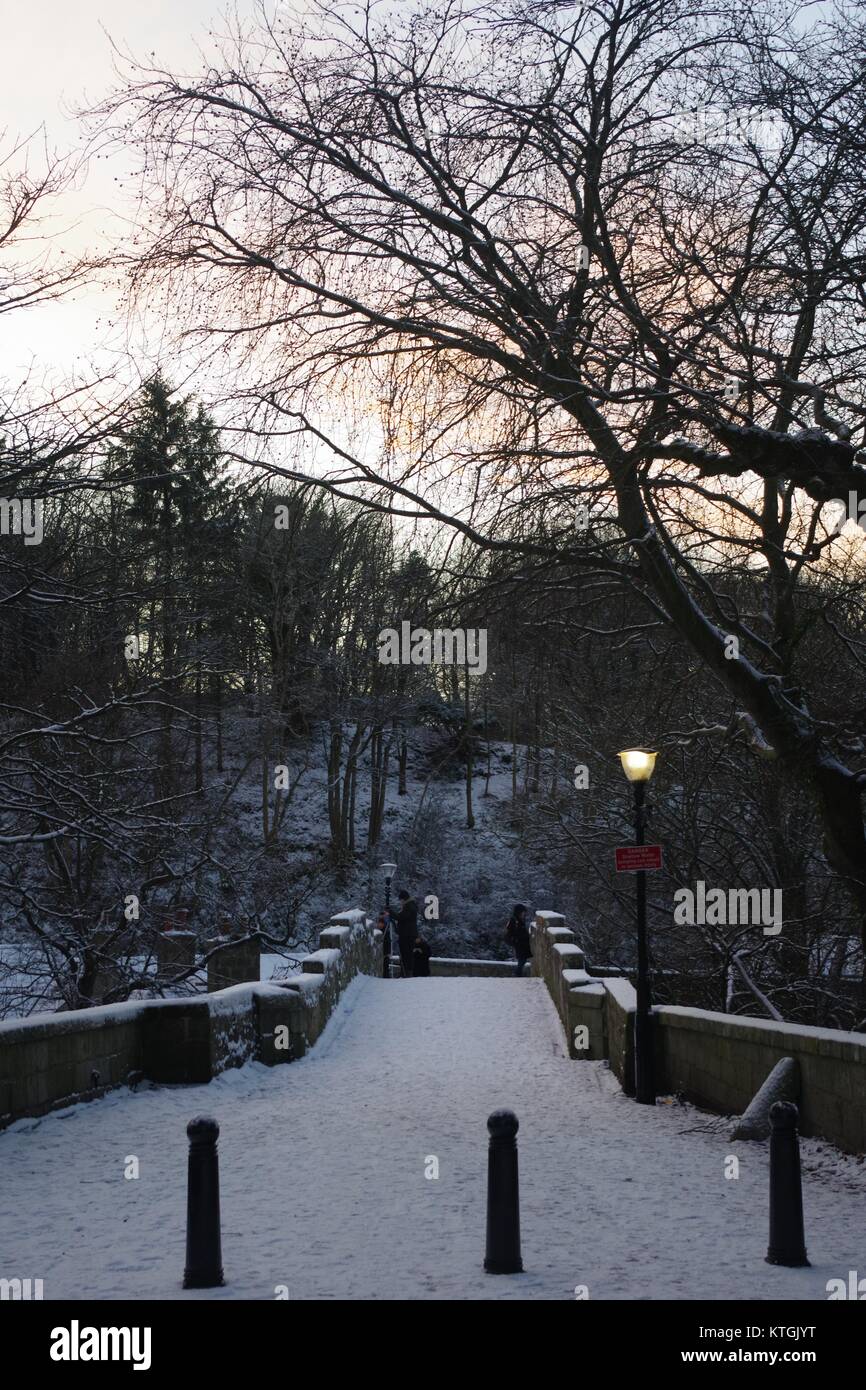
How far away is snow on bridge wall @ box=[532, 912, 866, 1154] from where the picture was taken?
9234 mm

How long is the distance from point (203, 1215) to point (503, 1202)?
1.34 m

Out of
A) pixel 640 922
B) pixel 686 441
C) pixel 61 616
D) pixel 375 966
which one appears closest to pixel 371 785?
pixel 375 966

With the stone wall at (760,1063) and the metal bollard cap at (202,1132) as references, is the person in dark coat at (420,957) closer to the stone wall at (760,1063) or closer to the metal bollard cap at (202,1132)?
the stone wall at (760,1063)

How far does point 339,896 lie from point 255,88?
1562 inches

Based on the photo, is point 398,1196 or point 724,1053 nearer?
point 398,1196

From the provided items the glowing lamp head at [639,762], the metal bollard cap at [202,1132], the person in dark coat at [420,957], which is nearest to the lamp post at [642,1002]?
the glowing lamp head at [639,762]

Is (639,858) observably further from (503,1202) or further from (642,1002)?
(503,1202)

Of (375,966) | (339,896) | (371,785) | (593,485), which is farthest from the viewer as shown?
(371,785)

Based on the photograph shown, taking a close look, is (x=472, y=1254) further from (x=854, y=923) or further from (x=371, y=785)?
(x=371, y=785)

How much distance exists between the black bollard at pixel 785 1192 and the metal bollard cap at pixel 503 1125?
3.99ft

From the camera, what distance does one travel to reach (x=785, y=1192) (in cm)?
632

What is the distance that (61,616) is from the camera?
57.4 feet

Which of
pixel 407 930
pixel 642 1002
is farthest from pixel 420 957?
pixel 642 1002

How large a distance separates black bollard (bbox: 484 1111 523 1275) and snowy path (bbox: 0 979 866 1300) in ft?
0.39
